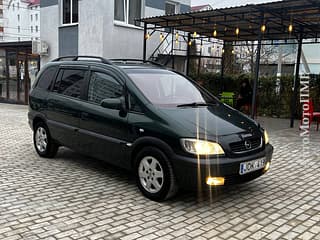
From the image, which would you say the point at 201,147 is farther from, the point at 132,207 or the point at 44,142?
the point at 44,142

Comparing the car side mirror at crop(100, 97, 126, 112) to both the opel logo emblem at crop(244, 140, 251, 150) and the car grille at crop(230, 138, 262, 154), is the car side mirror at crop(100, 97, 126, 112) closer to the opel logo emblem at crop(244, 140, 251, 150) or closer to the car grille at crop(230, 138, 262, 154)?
the car grille at crop(230, 138, 262, 154)

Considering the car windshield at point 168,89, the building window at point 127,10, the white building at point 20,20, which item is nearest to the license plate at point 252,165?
the car windshield at point 168,89

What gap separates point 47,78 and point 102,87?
1.78 m

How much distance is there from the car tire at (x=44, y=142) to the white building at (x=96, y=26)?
7051mm

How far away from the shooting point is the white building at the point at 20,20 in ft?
245

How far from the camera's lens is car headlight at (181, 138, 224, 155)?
13.1 ft

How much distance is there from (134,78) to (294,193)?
283cm

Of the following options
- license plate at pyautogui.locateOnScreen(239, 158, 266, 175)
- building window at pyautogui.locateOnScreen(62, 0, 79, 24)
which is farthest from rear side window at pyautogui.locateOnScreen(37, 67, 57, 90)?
building window at pyautogui.locateOnScreen(62, 0, 79, 24)

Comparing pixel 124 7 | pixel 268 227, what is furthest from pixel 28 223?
pixel 124 7

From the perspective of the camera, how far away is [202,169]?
3.94m

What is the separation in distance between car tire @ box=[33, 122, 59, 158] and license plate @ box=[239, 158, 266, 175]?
3.61m

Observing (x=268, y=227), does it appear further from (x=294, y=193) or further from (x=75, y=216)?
(x=75, y=216)

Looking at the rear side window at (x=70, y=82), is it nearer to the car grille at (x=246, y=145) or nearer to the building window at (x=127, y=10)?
the car grille at (x=246, y=145)

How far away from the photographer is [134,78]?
4.91 m
